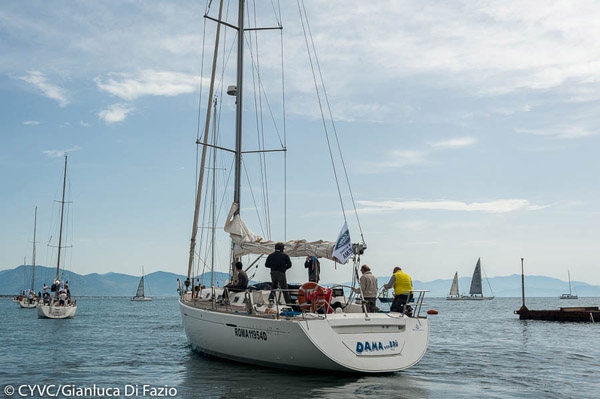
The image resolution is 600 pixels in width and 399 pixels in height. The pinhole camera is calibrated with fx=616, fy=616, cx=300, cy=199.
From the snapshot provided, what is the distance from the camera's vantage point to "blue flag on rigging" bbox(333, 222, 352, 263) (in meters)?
16.4

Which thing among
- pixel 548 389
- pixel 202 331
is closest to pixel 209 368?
pixel 202 331

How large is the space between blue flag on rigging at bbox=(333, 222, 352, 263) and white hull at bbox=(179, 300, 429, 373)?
2194mm

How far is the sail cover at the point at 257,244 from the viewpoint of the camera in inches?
707

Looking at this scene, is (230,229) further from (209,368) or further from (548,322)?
(548,322)

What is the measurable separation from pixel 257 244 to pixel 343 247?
4036 mm

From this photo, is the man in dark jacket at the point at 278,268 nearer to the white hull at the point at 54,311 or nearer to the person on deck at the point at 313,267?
the person on deck at the point at 313,267

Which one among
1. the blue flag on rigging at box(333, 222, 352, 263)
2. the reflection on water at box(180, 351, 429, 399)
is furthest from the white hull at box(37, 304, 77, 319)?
the blue flag on rigging at box(333, 222, 352, 263)

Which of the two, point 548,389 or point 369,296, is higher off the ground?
point 369,296

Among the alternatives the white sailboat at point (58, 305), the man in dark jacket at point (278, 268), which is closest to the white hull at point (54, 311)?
the white sailboat at point (58, 305)

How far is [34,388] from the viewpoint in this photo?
48.9 feet

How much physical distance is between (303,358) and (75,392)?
5322 mm

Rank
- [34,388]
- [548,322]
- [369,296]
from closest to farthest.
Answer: [34,388] → [369,296] → [548,322]

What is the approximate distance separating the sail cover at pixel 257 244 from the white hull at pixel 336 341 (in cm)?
327

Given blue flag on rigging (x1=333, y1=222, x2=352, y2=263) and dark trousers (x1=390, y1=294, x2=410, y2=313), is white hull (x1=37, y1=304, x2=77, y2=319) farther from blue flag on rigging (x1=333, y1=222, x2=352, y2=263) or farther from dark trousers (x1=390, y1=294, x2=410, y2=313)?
dark trousers (x1=390, y1=294, x2=410, y2=313)
